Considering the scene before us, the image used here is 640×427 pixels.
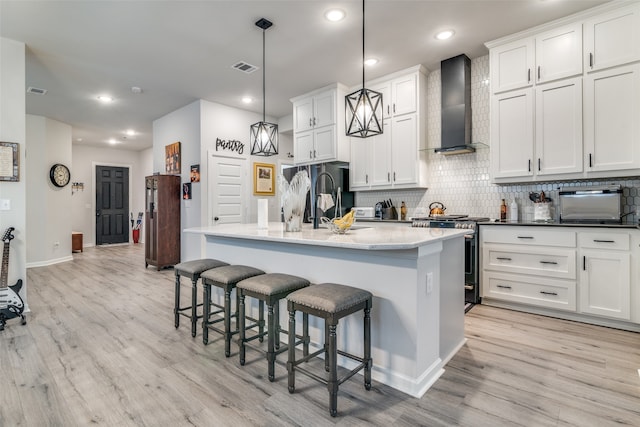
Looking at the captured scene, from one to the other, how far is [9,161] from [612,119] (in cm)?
591

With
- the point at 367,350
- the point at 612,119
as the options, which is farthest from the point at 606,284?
the point at 367,350

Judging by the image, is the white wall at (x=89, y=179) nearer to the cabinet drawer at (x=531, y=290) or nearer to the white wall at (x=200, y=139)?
the white wall at (x=200, y=139)

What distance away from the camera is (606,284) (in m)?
2.94

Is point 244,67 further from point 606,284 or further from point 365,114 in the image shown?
point 606,284

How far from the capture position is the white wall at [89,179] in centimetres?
884

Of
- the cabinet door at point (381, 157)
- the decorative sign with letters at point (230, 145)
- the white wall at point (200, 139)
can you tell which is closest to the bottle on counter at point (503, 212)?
the cabinet door at point (381, 157)

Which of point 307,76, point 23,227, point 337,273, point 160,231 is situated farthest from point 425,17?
point 160,231

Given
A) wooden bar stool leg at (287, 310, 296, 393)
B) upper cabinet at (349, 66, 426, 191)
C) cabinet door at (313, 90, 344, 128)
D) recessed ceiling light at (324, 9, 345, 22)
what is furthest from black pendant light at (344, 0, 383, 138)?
cabinet door at (313, 90, 344, 128)

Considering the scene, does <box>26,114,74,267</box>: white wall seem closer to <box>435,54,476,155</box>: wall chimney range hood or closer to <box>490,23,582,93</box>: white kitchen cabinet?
<box>435,54,476,155</box>: wall chimney range hood

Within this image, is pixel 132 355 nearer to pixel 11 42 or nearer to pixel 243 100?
pixel 11 42

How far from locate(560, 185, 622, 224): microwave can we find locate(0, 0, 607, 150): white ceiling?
1.71 metres

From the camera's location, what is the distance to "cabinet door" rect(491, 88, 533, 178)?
137 inches

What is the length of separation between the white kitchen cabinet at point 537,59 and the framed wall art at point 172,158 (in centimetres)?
510

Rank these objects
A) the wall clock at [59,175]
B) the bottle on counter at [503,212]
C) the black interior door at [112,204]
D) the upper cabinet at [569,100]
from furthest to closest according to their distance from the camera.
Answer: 1. the black interior door at [112,204]
2. the wall clock at [59,175]
3. the bottle on counter at [503,212]
4. the upper cabinet at [569,100]
